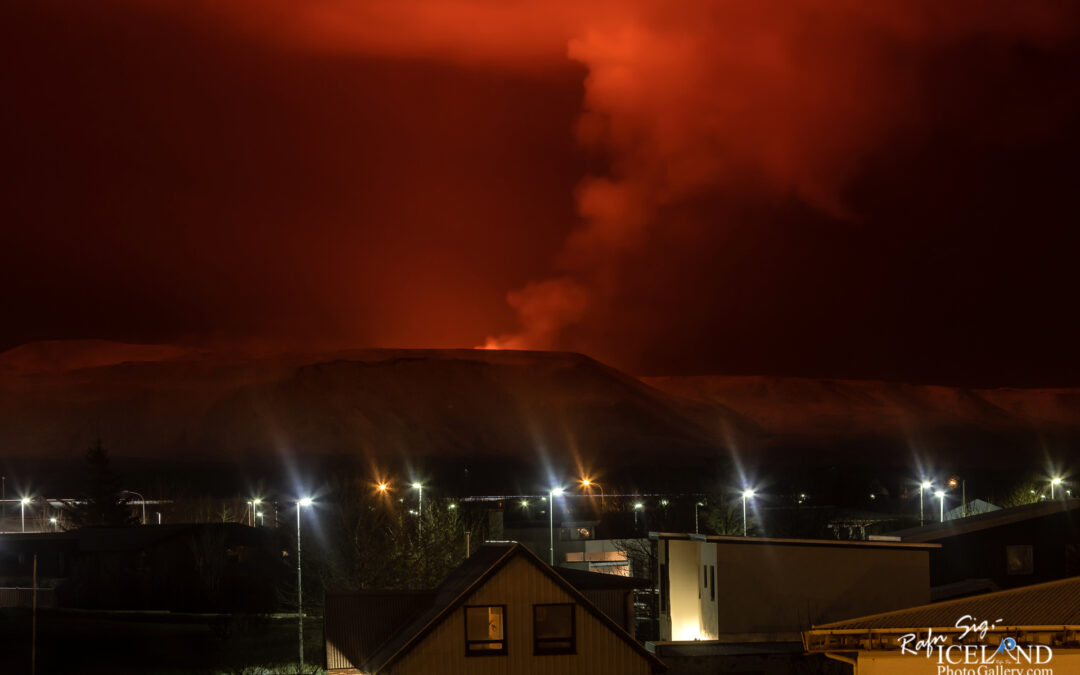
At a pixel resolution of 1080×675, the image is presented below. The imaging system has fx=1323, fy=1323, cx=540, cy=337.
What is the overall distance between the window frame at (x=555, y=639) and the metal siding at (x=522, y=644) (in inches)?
3.2

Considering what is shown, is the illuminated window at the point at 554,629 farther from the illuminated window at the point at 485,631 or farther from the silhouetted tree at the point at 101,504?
the silhouetted tree at the point at 101,504

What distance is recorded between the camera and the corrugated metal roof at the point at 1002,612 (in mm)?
20281

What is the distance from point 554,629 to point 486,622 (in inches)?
66.9

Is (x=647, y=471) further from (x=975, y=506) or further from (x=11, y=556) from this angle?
(x=11, y=556)

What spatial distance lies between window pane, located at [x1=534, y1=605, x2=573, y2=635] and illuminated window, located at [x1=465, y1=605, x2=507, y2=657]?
88 cm

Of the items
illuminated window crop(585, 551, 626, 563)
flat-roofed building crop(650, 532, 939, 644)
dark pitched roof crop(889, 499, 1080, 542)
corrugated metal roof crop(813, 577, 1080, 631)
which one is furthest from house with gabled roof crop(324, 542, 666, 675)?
illuminated window crop(585, 551, 626, 563)

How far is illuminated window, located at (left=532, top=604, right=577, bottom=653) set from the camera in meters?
32.6

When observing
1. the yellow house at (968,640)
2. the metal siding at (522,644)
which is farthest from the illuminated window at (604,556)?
the yellow house at (968,640)

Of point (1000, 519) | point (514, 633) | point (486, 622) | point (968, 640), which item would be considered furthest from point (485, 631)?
point (1000, 519)

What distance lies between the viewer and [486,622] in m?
32.6

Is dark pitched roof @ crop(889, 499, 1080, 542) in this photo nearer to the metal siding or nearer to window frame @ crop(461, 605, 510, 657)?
the metal siding

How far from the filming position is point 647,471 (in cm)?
16538

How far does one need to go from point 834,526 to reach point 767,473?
70.9 meters

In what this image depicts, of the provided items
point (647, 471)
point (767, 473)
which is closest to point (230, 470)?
point (647, 471)
